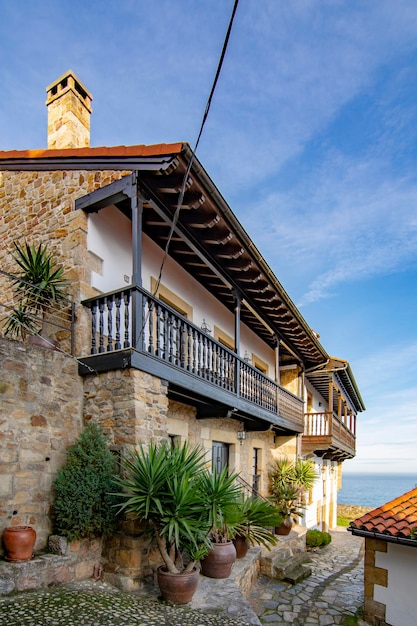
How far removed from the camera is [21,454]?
529 cm

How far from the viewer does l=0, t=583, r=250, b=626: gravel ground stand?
13.4 feet

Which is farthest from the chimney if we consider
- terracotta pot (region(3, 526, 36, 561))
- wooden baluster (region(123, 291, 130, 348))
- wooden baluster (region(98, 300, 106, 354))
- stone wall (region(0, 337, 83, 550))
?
terracotta pot (region(3, 526, 36, 561))

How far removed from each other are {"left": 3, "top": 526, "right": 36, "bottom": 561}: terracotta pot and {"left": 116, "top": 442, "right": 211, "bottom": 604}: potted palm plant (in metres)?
1.05

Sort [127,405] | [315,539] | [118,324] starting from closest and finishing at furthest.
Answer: [127,405] → [118,324] → [315,539]

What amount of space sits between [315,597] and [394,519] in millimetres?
3099

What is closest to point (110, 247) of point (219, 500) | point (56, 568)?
point (219, 500)

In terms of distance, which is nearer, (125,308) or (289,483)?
(125,308)

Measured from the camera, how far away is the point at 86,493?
5246 mm

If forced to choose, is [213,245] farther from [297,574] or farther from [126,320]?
[297,574]

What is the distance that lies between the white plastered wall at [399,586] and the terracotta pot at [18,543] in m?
4.57

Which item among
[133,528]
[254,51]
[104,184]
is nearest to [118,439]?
→ [133,528]

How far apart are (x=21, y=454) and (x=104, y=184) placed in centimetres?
380

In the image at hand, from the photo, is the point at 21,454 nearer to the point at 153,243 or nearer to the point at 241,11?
Answer: the point at 153,243

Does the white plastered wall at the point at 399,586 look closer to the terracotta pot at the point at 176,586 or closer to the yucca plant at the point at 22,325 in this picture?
the terracotta pot at the point at 176,586
